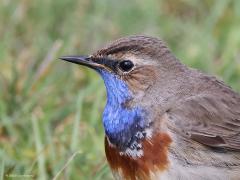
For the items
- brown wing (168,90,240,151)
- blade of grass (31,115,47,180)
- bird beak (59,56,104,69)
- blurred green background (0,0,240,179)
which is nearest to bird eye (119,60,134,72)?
bird beak (59,56,104,69)

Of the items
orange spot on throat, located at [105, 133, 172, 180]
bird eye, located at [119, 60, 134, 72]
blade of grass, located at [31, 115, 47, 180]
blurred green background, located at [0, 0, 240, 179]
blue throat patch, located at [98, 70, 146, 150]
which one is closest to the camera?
orange spot on throat, located at [105, 133, 172, 180]

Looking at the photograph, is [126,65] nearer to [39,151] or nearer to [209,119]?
[209,119]

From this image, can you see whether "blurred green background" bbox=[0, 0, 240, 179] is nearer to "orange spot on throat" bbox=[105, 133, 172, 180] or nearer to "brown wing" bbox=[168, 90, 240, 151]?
"orange spot on throat" bbox=[105, 133, 172, 180]

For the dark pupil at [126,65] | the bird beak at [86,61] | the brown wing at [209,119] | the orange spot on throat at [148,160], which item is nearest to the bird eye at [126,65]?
the dark pupil at [126,65]

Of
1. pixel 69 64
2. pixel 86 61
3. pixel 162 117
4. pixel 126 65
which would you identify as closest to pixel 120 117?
pixel 162 117

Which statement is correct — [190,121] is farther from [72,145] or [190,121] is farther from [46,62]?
[46,62]

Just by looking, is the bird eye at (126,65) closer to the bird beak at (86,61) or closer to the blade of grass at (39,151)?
the bird beak at (86,61)
